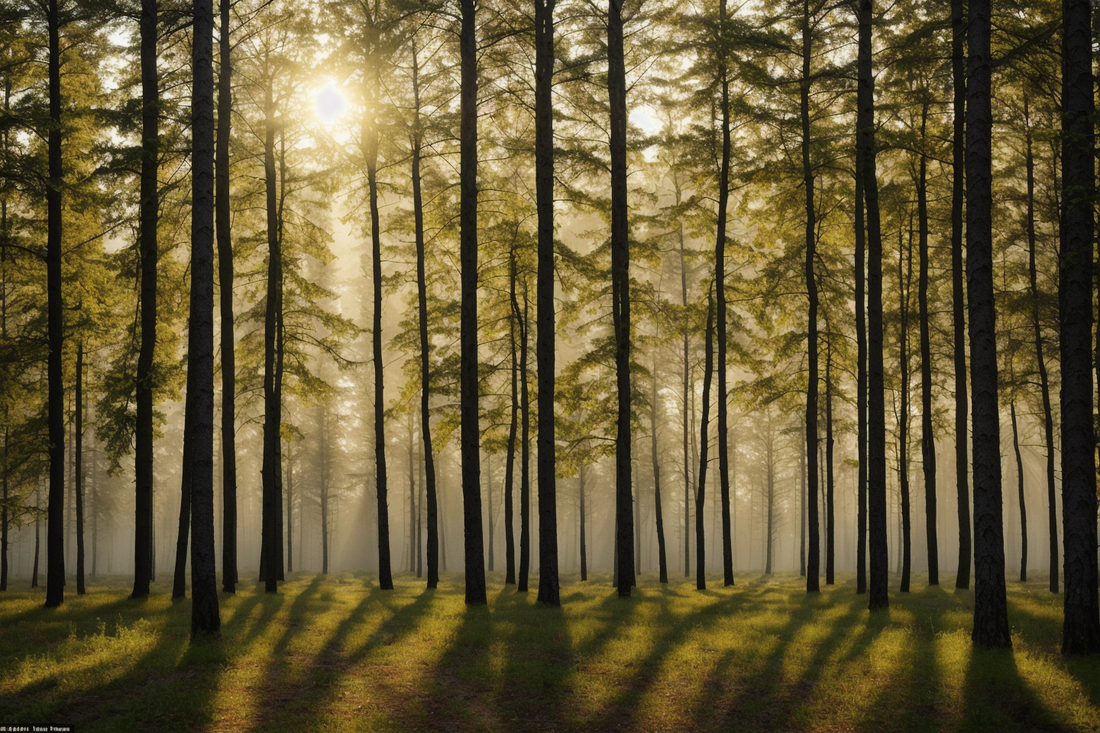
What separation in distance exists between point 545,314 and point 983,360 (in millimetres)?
8206

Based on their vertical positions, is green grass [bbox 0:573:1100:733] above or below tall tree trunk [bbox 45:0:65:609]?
below

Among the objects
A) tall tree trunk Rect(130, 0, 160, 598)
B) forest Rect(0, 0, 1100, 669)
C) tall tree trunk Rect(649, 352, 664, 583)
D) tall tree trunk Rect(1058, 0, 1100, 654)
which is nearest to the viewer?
tall tree trunk Rect(1058, 0, 1100, 654)

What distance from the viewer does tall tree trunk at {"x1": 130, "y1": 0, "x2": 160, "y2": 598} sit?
52.7 feet

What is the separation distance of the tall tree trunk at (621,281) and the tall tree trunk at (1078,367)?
331 inches

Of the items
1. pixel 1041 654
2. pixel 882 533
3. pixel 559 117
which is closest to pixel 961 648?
pixel 1041 654

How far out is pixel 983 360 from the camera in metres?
10.6

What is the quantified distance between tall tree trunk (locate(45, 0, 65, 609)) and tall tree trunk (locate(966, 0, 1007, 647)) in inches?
668

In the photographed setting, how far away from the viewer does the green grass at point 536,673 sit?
25.1 feet

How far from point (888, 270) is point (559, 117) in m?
12.2

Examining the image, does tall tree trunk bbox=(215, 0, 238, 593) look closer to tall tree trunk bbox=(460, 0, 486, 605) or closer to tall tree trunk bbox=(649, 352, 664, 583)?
tall tree trunk bbox=(460, 0, 486, 605)

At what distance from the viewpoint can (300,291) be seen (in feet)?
72.6

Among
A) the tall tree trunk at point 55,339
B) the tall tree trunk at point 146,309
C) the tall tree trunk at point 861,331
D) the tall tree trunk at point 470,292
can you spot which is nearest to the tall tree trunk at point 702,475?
the tall tree trunk at point 861,331

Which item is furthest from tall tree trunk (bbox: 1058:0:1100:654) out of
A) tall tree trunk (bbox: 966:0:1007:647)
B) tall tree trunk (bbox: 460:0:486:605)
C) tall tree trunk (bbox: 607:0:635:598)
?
tall tree trunk (bbox: 460:0:486:605)

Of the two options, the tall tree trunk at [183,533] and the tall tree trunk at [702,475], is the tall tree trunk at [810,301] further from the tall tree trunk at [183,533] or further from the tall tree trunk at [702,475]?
the tall tree trunk at [183,533]
